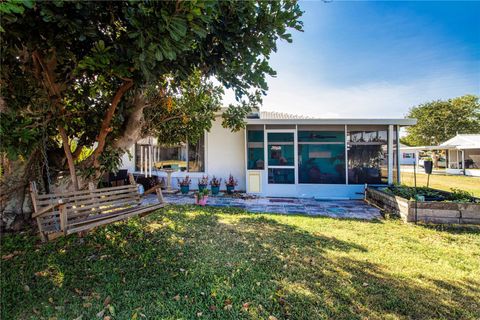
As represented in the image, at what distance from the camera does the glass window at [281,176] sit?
8836 millimetres

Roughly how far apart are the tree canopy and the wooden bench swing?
564 mm

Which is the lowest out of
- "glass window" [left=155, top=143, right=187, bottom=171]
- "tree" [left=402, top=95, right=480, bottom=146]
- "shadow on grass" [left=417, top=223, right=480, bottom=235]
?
"shadow on grass" [left=417, top=223, right=480, bottom=235]

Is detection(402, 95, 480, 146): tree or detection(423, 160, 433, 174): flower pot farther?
detection(402, 95, 480, 146): tree

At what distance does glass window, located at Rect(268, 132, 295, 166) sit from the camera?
28.9ft

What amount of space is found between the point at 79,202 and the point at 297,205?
593 centimetres

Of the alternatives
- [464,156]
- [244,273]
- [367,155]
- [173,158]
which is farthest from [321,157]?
[464,156]

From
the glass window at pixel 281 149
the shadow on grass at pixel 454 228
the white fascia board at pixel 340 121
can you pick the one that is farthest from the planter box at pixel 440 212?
the glass window at pixel 281 149

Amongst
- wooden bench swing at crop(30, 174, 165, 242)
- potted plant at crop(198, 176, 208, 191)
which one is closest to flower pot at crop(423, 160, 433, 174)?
wooden bench swing at crop(30, 174, 165, 242)

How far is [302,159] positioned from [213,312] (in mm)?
7122

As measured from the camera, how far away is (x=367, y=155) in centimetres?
847

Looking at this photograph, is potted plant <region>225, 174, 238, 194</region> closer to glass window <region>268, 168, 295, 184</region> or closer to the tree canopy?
glass window <region>268, 168, 295, 184</region>

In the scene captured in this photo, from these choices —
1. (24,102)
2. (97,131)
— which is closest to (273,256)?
(97,131)

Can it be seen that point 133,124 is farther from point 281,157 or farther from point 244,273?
point 281,157

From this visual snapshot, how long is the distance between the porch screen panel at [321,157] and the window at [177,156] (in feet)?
13.7
